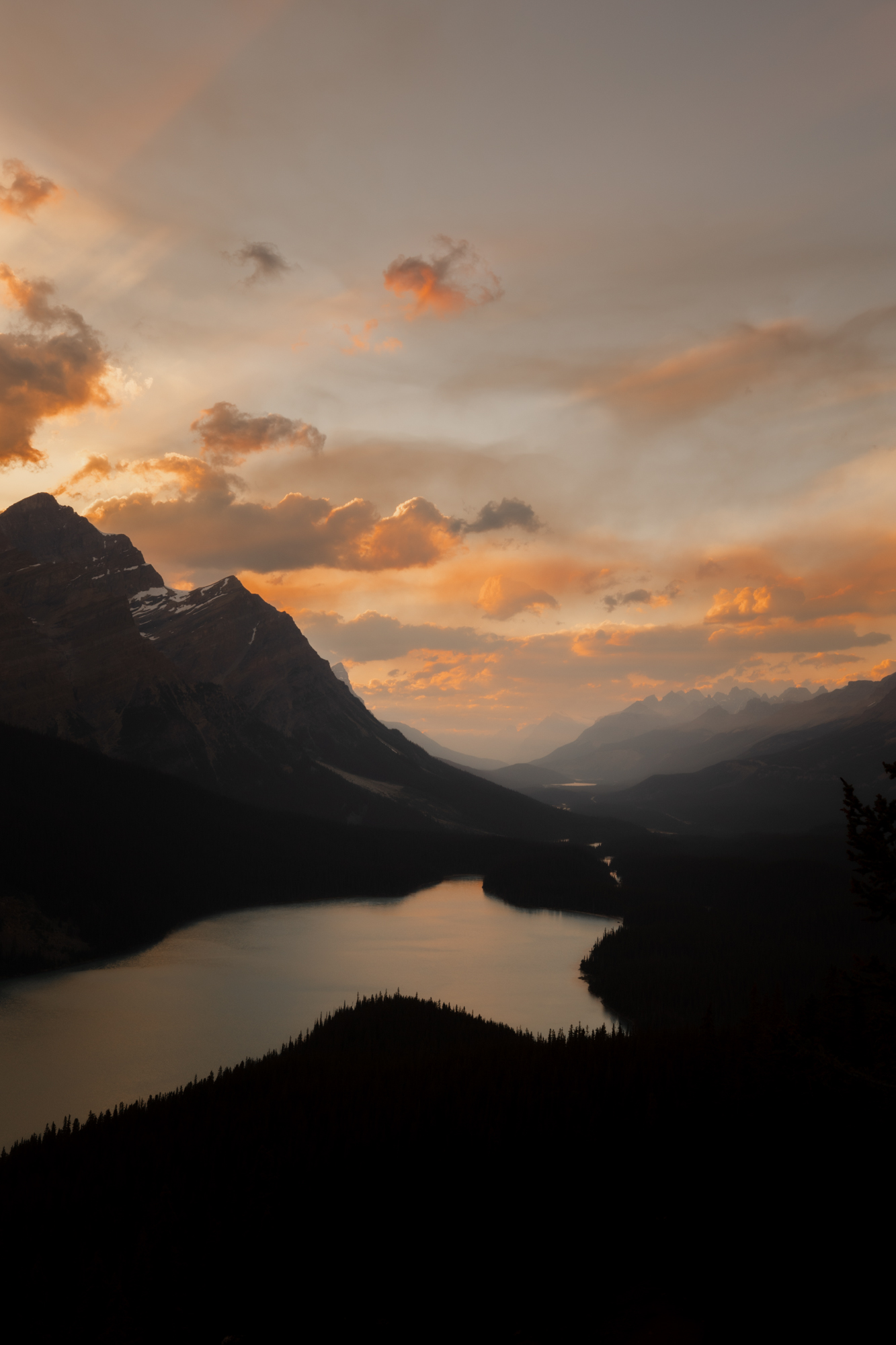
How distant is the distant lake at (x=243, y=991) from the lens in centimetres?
8106

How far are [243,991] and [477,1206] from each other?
77172mm

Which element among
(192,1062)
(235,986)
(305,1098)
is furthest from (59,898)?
(305,1098)

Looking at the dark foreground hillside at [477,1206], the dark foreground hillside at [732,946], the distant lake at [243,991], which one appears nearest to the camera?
the dark foreground hillside at [477,1206]

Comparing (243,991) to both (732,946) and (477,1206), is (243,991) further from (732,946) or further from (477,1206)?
(732,946)

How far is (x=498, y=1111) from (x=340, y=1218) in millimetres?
15269

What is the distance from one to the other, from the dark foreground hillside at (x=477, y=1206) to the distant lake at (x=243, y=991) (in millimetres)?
20253

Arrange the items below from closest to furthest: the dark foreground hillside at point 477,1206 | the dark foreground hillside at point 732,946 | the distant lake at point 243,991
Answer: the dark foreground hillside at point 477,1206 → the distant lake at point 243,991 → the dark foreground hillside at point 732,946

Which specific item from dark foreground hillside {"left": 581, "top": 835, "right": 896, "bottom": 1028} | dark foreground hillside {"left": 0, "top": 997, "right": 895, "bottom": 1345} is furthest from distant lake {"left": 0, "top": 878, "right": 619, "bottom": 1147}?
dark foreground hillside {"left": 0, "top": 997, "right": 895, "bottom": 1345}

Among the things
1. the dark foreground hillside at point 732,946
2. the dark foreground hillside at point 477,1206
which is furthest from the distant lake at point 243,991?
the dark foreground hillside at point 477,1206

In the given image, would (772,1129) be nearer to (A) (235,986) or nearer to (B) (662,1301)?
(B) (662,1301)

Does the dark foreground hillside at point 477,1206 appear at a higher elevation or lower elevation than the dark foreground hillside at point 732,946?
higher

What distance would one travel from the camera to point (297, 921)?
583ft

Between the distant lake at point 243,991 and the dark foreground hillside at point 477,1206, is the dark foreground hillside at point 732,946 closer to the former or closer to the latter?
the distant lake at point 243,991

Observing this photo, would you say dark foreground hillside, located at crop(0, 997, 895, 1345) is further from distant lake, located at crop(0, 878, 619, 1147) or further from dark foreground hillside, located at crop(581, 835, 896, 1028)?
dark foreground hillside, located at crop(581, 835, 896, 1028)
